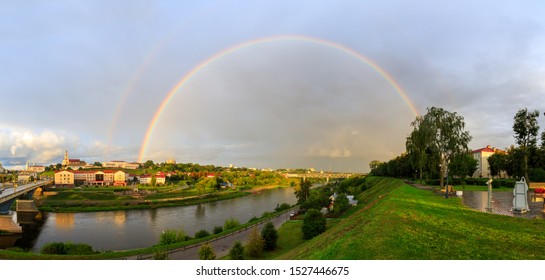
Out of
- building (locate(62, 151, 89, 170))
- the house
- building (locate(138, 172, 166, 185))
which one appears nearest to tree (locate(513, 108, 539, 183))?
building (locate(138, 172, 166, 185))

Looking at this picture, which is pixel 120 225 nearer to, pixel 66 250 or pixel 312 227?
pixel 66 250

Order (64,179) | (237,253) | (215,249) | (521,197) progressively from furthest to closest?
(64,179)
(215,249)
(237,253)
(521,197)

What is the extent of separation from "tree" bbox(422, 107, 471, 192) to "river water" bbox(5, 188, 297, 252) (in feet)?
87.3

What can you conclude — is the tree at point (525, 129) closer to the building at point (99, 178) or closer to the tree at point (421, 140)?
the tree at point (421, 140)

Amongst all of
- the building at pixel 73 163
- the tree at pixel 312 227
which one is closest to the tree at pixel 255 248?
the tree at pixel 312 227

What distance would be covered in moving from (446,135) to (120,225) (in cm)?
4131

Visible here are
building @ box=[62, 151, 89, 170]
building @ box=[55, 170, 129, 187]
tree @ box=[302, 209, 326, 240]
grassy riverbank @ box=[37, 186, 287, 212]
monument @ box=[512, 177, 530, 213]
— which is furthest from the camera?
building @ box=[62, 151, 89, 170]

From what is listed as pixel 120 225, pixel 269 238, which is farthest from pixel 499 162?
pixel 120 225

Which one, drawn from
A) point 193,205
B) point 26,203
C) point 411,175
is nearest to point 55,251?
point 26,203

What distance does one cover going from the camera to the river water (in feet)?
110

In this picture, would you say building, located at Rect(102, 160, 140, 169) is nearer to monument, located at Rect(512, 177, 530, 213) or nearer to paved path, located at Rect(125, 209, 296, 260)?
paved path, located at Rect(125, 209, 296, 260)

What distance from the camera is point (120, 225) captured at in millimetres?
42969
